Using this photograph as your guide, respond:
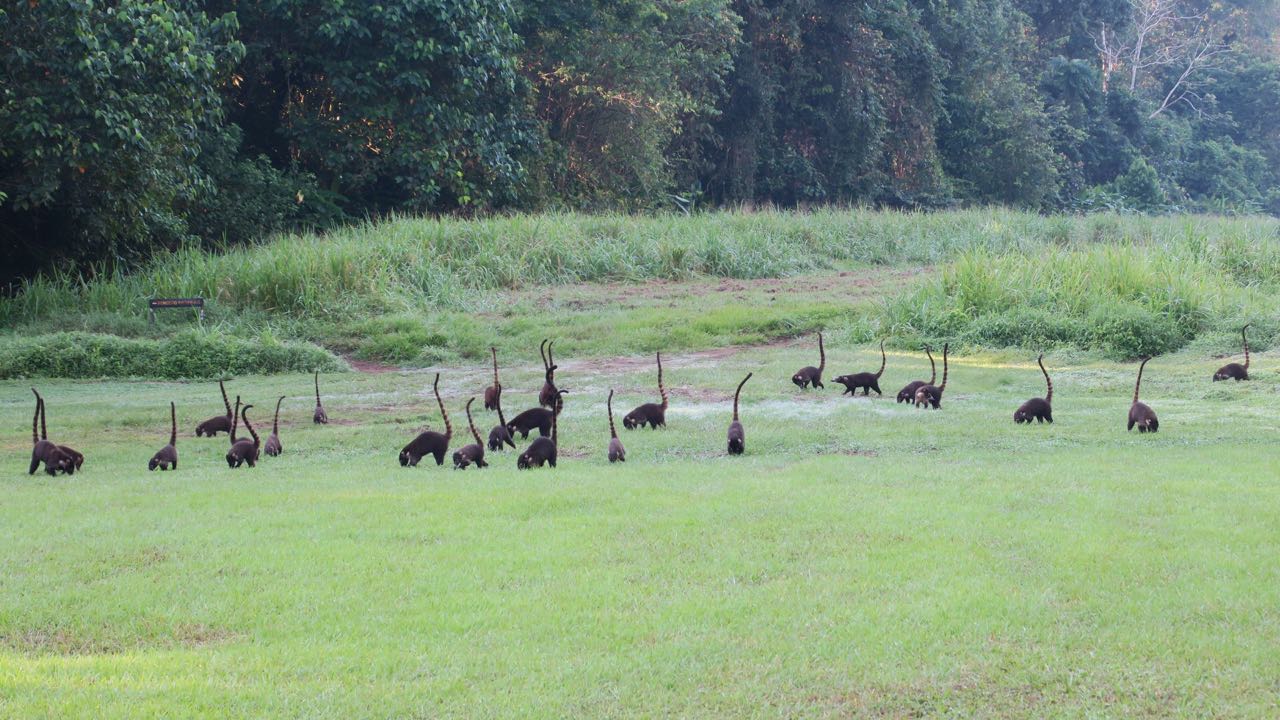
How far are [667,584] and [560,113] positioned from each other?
27.5 m

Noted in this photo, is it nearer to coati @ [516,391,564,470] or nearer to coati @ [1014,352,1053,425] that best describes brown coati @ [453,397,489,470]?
coati @ [516,391,564,470]

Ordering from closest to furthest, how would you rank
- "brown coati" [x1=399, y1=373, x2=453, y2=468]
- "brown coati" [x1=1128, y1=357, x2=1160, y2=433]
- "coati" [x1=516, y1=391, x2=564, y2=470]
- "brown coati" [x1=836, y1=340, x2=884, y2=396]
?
"coati" [x1=516, y1=391, x2=564, y2=470]
"brown coati" [x1=399, y1=373, x2=453, y2=468]
"brown coati" [x1=1128, y1=357, x2=1160, y2=433]
"brown coati" [x1=836, y1=340, x2=884, y2=396]

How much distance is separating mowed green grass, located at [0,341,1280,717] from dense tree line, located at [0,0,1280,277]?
9.83 meters

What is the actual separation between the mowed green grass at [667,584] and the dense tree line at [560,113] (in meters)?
9.83

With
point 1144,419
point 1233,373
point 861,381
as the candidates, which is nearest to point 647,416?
point 861,381

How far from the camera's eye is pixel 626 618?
494 cm

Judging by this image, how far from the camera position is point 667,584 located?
5.37m

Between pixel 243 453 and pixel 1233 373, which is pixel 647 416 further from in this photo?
pixel 1233 373

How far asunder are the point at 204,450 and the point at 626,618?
237 inches

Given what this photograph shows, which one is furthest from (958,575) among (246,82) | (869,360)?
(246,82)

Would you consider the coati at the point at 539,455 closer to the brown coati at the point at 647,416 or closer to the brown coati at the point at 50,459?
the brown coati at the point at 647,416

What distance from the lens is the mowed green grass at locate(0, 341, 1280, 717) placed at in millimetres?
4332

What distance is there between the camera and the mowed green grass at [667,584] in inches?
171

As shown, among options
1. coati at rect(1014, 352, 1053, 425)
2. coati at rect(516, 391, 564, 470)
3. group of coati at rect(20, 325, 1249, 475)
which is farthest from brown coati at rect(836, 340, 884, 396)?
coati at rect(516, 391, 564, 470)
